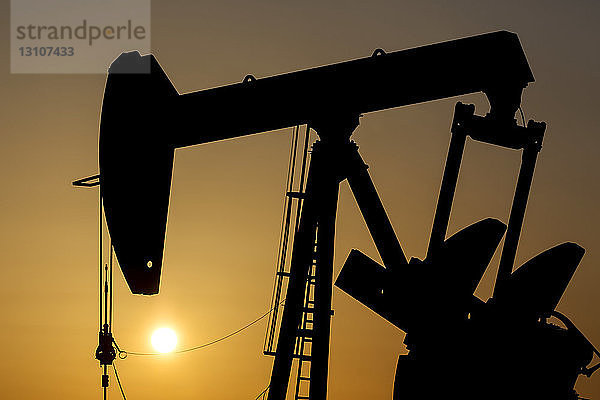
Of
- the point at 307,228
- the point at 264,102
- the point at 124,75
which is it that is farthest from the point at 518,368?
the point at 124,75

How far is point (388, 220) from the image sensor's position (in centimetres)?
1032

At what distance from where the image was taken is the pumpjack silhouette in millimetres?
8750

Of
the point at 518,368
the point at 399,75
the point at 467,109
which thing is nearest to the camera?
the point at 518,368

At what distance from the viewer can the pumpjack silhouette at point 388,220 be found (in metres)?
8.75

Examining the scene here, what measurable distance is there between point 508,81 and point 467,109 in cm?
69

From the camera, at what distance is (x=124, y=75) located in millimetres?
10758

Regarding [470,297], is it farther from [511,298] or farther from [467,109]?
[467,109]

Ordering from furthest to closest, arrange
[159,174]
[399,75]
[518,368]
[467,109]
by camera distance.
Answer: [159,174]
[399,75]
[467,109]
[518,368]

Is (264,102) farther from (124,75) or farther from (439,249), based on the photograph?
(439,249)

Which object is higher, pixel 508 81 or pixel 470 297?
pixel 508 81

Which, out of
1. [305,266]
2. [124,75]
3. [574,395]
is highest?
[124,75]

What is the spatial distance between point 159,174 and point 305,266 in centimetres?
191

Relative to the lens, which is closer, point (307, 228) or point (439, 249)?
point (439, 249)

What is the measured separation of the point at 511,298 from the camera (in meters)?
8.97
